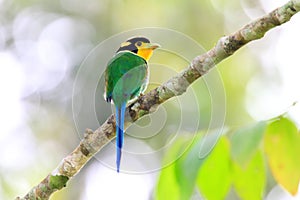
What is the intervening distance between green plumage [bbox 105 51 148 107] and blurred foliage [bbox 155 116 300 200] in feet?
1.03

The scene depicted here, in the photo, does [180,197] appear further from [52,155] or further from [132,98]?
[52,155]

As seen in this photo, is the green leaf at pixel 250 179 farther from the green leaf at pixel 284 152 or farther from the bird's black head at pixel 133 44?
the bird's black head at pixel 133 44

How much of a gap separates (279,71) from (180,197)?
11.7 ft

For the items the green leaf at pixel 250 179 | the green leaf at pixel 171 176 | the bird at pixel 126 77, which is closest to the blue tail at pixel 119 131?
the bird at pixel 126 77

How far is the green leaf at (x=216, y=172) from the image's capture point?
1.20 meters

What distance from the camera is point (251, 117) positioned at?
398 cm

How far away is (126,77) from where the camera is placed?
5.18 ft

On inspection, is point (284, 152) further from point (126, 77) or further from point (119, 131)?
point (126, 77)

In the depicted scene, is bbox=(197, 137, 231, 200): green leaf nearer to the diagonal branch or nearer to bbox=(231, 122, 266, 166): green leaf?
bbox=(231, 122, 266, 166): green leaf

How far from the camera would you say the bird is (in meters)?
1.53

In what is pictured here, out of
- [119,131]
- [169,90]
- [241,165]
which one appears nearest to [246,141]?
[241,165]

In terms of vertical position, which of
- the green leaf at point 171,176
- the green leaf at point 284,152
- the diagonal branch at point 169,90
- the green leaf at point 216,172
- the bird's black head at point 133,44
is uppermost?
the bird's black head at point 133,44

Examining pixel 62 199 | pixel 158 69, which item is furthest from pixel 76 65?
pixel 158 69

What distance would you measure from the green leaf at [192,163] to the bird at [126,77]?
0.28 m
